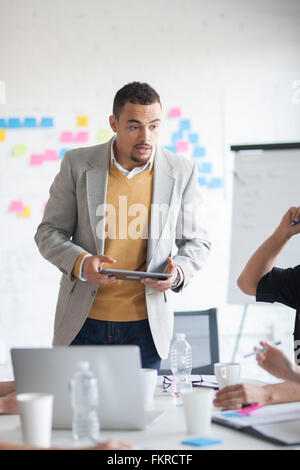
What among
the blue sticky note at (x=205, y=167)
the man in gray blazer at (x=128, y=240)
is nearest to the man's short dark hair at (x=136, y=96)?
the man in gray blazer at (x=128, y=240)

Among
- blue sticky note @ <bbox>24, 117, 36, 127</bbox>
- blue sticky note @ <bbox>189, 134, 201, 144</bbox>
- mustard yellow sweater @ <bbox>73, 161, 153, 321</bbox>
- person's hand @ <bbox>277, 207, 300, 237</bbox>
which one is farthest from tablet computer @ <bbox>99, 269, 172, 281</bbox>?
blue sticky note @ <bbox>24, 117, 36, 127</bbox>

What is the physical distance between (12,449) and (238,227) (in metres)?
2.48

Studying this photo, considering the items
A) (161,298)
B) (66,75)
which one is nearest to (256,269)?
(161,298)

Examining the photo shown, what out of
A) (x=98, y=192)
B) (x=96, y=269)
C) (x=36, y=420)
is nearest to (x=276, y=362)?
(x=36, y=420)

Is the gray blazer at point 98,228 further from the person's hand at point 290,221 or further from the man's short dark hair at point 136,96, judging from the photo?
the person's hand at point 290,221

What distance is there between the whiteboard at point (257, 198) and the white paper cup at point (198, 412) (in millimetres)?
2197

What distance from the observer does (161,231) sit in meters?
2.26

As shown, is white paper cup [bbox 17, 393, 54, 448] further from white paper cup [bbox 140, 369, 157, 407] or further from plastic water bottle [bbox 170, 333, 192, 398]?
plastic water bottle [bbox 170, 333, 192, 398]

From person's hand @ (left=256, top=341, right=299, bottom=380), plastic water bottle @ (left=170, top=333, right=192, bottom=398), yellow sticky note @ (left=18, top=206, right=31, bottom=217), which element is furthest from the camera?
yellow sticky note @ (left=18, top=206, right=31, bottom=217)

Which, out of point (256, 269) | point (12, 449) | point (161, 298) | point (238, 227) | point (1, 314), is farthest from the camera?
point (1, 314)

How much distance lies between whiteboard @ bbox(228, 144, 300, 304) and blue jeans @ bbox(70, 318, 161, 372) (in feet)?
4.12

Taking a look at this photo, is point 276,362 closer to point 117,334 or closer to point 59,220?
point 117,334

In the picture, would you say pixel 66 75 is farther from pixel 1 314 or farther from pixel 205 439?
pixel 205 439

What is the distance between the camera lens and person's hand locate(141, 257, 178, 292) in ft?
6.76
